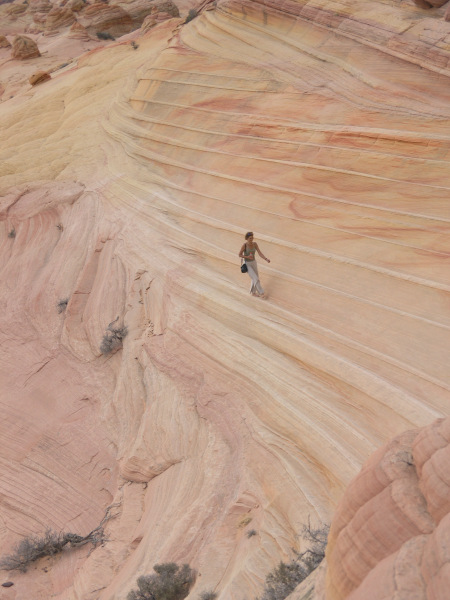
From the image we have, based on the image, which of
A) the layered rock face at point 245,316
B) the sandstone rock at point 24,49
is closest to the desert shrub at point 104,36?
the sandstone rock at point 24,49

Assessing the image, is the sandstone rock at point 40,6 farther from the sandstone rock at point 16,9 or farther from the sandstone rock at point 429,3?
the sandstone rock at point 429,3

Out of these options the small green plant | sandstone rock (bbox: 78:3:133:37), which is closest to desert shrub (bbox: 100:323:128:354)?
the small green plant

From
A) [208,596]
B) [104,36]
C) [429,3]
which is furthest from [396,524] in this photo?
[104,36]

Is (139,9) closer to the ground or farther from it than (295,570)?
farther from it

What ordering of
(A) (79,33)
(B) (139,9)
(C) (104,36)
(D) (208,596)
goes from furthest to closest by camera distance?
(B) (139,9) < (A) (79,33) < (C) (104,36) < (D) (208,596)

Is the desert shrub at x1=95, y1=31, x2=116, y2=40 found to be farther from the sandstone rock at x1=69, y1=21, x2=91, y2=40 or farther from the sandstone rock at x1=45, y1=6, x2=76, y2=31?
the sandstone rock at x1=45, y1=6, x2=76, y2=31

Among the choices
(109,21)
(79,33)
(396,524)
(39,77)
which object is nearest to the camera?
(396,524)

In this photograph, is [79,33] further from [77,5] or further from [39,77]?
[39,77]

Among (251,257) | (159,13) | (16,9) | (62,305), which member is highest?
(16,9)
